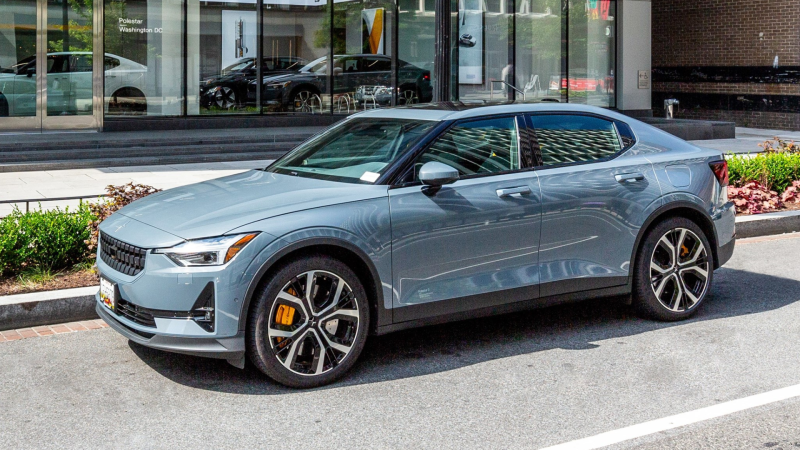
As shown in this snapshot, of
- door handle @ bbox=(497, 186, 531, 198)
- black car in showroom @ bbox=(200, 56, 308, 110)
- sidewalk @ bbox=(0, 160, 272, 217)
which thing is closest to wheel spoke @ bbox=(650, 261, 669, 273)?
door handle @ bbox=(497, 186, 531, 198)

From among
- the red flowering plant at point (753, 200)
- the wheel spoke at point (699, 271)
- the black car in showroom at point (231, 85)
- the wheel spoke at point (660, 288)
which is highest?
the black car in showroom at point (231, 85)

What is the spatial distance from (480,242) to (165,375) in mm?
2093

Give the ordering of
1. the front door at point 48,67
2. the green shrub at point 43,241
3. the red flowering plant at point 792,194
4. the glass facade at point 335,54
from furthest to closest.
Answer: the glass facade at point 335,54 → the front door at point 48,67 → the red flowering plant at point 792,194 → the green shrub at point 43,241

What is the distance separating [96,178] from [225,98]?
264 inches

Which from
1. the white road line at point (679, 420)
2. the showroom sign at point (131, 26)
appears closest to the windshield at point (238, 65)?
the showroom sign at point (131, 26)

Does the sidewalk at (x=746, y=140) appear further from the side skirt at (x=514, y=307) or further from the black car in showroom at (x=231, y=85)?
the side skirt at (x=514, y=307)

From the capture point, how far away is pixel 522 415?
5.10 metres

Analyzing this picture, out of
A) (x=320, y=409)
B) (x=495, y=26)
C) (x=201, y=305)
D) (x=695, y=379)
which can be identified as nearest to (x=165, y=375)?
(x=201, y=305)

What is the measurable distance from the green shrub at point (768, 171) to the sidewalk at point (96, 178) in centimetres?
669

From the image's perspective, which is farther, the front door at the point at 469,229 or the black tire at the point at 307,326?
the front door at the point at 469,229

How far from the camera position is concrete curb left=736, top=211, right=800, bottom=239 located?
10509 mm

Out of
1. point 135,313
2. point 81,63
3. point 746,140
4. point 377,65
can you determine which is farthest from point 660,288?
point 746,140

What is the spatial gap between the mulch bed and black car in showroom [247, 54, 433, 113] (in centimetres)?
1391

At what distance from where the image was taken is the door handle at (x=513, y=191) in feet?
20.2
